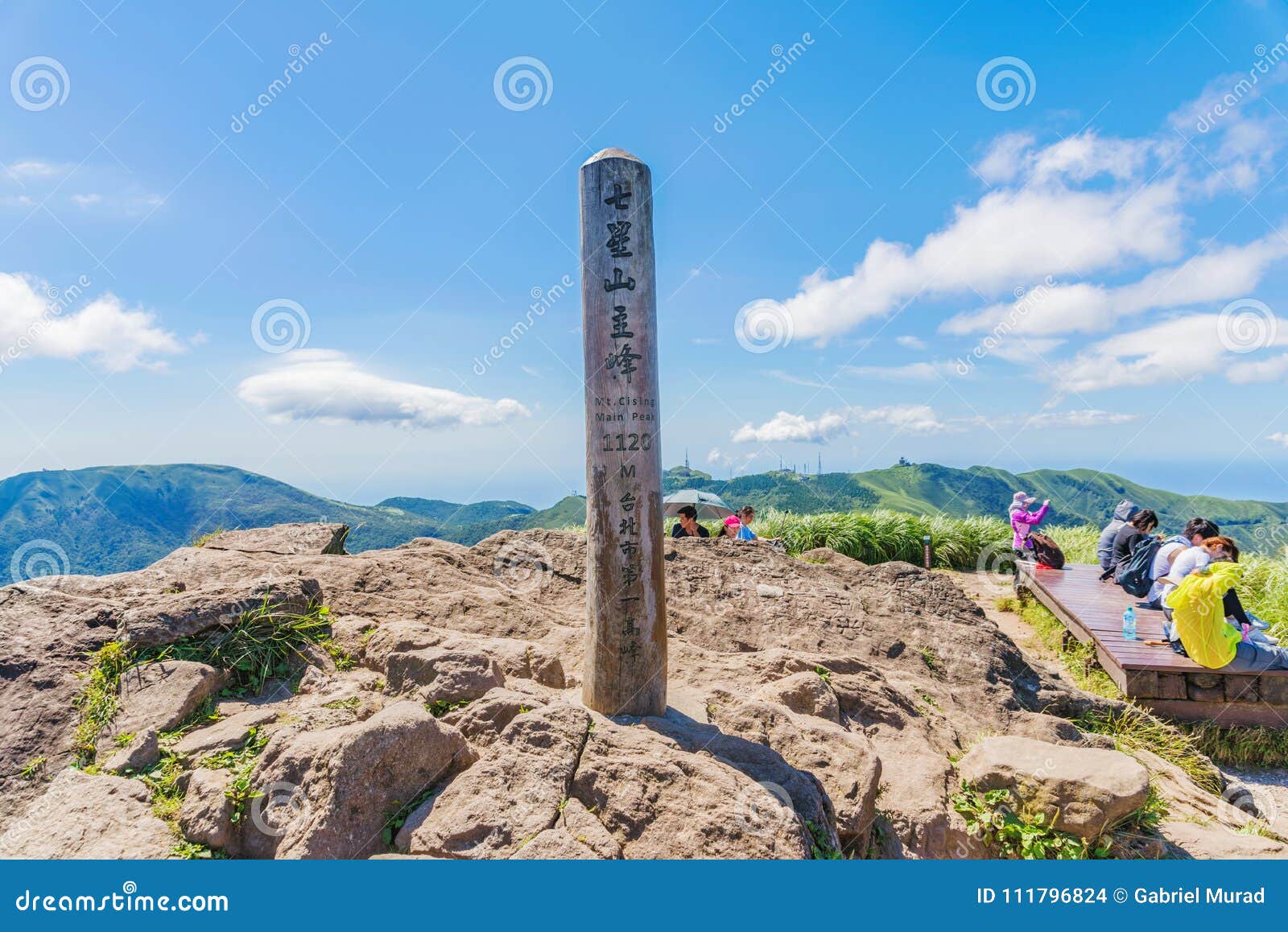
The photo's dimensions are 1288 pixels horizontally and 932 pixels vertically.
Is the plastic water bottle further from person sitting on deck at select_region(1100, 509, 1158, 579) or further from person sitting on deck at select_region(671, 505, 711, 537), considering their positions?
person sitting on deck at select_region(671, 505, 711, 537)

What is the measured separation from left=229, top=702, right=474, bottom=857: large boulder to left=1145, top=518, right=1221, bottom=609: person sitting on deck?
8.89m

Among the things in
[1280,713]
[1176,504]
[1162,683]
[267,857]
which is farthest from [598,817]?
[1176,504]

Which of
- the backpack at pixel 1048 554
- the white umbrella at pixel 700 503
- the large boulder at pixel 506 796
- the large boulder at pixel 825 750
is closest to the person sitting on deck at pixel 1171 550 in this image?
the backpack at pixel 1048 554

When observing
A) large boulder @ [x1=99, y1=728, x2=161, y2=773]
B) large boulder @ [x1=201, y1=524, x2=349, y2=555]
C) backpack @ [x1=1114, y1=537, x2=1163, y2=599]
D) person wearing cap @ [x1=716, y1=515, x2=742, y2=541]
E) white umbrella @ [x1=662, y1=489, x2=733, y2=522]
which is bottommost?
large boulder @ [x1=99, y1=728, x2=161, y2=773]

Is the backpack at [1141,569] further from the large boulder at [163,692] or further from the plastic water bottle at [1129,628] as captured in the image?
the large boulder at [163,692]

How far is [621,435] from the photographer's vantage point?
373 centimetres

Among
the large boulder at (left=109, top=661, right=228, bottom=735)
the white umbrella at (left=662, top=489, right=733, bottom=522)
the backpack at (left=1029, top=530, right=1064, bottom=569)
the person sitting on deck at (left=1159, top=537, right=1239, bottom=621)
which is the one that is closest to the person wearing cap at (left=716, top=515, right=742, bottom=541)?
the white umbrella at (left=662, top=489, right=733, bottom=522)

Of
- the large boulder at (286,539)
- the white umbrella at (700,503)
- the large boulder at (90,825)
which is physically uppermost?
the white umbrella at (700,503)

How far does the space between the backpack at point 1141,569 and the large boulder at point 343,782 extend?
10.6 m

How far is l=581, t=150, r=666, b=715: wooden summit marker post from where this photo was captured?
3717 mm

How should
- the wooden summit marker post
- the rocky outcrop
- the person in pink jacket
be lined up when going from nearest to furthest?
the rocky outcrop → the wooden summit marker post → the person in pink jacket

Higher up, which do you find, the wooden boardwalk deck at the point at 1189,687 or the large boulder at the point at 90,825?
the large boulder at the point at 90,825

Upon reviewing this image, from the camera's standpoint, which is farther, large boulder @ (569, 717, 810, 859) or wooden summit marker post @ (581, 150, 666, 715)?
wooden summit marker post @ (581, 150, 666, 715)

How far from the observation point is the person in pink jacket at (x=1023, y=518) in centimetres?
1313
